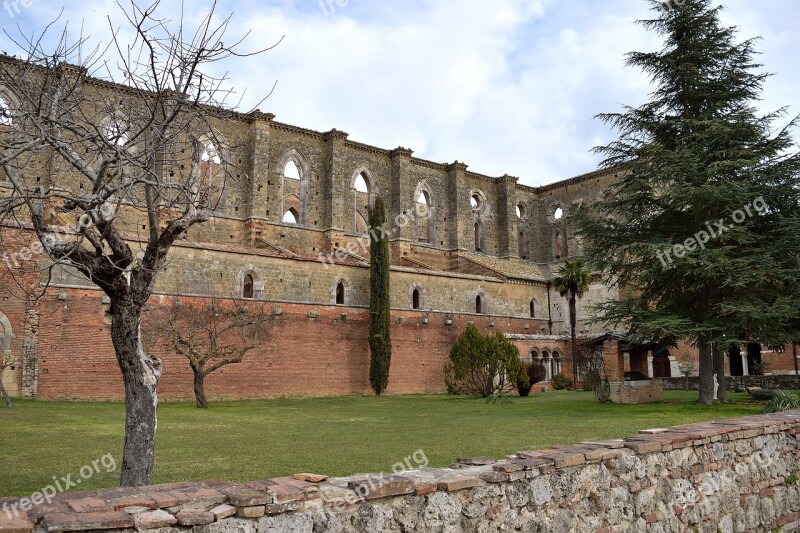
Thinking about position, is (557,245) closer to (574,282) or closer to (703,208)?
(574,282)

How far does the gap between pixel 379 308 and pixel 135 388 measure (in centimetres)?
2036

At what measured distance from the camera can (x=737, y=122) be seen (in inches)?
727

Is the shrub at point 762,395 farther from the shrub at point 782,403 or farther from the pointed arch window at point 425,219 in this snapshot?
the pointed arch window at point 425,219

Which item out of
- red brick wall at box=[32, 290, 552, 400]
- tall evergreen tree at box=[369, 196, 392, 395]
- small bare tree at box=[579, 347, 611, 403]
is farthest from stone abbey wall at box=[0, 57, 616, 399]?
small bare tree at box=[579, 347, 611, 403]

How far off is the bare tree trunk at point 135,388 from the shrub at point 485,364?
A: 58.7 feet

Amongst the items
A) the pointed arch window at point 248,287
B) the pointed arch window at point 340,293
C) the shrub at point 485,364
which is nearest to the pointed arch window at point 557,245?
the pointed arch window at point 340,293

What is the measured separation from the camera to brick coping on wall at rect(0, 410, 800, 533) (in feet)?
10.3

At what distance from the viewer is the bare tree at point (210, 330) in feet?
62.4

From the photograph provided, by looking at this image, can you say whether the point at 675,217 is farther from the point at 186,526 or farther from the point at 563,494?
the point at 186,526

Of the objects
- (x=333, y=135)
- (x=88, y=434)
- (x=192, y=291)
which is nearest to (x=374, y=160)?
(x=333, y=135)

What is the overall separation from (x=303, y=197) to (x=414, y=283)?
28.5ft

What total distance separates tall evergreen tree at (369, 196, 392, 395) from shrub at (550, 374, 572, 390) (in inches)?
354

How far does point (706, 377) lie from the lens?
60.1 feet

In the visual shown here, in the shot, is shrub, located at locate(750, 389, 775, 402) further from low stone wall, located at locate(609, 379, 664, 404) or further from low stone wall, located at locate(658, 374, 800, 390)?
low stone wall, located at locate(658, 374, 800, 390)
